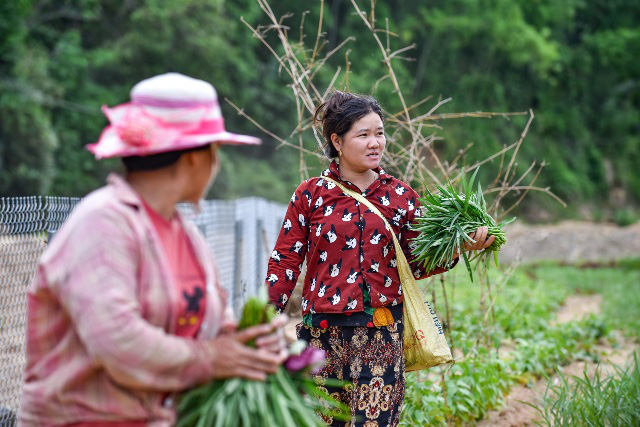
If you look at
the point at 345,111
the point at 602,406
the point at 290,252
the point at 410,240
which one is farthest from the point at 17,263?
the point at 602,406

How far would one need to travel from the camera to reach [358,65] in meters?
32.6

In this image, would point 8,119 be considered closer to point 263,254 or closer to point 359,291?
point 263,254

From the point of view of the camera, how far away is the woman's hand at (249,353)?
2096 millimetres

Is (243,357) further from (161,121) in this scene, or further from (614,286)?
(614,286)

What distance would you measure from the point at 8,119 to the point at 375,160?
727 inches

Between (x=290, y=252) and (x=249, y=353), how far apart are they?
1.74 metres

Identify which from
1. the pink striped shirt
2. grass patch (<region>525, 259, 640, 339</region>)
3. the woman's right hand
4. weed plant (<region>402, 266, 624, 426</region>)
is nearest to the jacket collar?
the pink striped shirt

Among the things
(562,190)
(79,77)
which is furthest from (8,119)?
(562,190)

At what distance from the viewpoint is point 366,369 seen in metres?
3.71

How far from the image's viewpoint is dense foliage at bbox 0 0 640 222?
2208 centimetres

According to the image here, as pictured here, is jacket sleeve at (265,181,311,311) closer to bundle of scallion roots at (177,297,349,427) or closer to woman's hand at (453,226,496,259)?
woman's hand at (453,226,496,259)

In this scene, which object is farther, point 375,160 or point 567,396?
point 567,396

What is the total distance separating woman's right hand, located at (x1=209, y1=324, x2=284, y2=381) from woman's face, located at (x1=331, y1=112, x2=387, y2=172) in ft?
5.84

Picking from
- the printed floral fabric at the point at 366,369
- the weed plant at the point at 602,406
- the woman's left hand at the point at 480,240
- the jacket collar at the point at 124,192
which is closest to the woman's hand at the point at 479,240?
the woman's left hand at the point at 480,240
